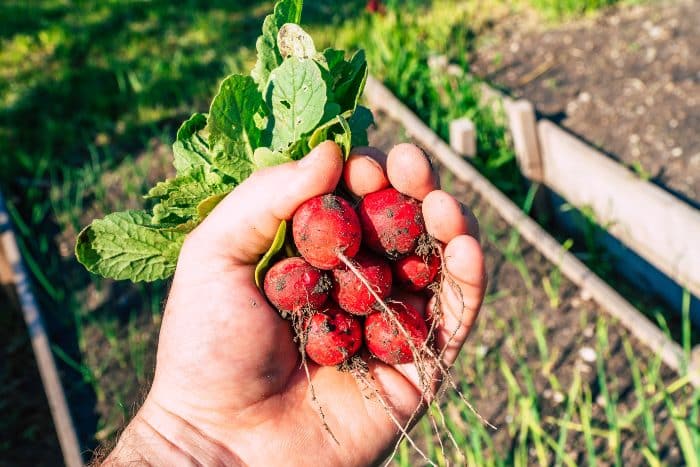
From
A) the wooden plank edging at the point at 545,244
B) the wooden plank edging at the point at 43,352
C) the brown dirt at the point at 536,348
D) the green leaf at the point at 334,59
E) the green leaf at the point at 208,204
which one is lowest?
the brown dirt at the point at 536,348

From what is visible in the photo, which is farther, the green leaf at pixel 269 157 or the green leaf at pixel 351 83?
the green leaf at pixel 351 83

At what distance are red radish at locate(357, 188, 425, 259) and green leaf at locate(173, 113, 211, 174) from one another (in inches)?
17.4

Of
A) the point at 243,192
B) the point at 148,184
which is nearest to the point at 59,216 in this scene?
the point at 148,184

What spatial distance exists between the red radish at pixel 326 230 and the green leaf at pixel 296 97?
0.20 m

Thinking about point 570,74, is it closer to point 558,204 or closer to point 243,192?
point 558,204

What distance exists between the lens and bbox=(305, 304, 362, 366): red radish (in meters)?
1.54

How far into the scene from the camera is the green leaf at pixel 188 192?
161 centimetres

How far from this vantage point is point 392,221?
151 centimetres

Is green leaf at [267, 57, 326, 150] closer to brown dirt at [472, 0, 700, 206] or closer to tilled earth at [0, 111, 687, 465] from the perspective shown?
tilled earth at [0, 111, 687, 465]

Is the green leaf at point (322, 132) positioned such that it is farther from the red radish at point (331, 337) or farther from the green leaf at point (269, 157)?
the red radish at point (331, 337)

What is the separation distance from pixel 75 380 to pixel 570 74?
353cm

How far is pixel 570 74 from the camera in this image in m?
4.39

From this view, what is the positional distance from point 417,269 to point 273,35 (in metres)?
0.69

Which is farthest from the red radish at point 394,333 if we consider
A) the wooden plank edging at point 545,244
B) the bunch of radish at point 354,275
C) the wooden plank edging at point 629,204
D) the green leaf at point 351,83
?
the wooden plank edging at point 629,204
